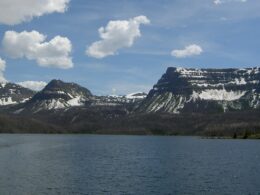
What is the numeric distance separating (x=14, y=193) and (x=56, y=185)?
1062cm

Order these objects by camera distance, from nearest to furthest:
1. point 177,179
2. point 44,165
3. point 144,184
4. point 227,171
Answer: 1. point 144,184
2. point 177,179
3. point 227,171
4. point 44,165

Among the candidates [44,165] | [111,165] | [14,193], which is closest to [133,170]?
[111,165]

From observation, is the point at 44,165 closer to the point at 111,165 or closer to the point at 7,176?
the point at 111,165

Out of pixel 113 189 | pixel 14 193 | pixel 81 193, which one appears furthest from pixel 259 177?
pixel 14 193

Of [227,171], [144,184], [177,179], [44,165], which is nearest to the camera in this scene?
[144,184]

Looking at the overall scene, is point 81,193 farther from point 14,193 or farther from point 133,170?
point 133,170

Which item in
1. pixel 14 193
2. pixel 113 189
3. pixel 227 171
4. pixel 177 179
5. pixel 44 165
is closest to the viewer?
pixel 14 193

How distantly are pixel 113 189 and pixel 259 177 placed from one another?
32402 mm

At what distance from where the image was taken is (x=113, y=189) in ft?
275

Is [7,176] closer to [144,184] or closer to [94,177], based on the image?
[94,177]

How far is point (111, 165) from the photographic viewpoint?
12650 centimetres

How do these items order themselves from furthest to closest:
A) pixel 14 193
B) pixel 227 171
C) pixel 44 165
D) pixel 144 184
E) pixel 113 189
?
1. pixel 44 165
2. pixel 227 171
3. pixel 144 184
4. pixel 113 189
5. pixel 14 193

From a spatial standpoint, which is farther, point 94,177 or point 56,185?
point 94,177

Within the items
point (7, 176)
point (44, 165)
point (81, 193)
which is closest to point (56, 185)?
point (81, 193)
